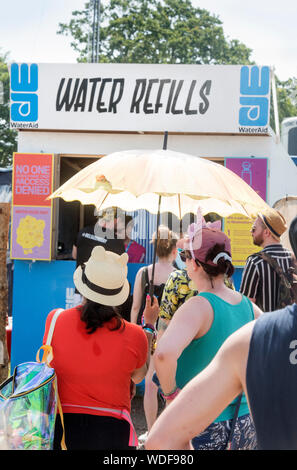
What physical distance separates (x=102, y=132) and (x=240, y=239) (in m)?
2.09

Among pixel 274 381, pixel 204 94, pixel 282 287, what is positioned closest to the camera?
pixel 274 381

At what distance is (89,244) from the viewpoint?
593 cm

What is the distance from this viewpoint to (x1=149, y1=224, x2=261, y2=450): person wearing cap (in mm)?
2514

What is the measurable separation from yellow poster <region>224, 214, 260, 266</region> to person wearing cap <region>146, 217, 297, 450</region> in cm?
538

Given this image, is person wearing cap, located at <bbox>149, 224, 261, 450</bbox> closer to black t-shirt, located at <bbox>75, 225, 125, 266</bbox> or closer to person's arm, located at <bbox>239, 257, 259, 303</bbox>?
person's arm, located at <bbox>239, 257, 259, 303</bbox>

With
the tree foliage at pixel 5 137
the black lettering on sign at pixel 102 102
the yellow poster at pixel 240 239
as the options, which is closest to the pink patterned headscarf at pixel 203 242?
the yellow poster at pixel 240 239

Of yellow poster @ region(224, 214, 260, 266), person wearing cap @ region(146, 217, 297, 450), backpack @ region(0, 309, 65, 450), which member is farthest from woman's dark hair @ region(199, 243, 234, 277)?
yellow poster @ region(224, 214, 260, 266)

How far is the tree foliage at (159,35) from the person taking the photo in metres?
36.7

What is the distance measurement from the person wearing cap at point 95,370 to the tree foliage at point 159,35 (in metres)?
34.7

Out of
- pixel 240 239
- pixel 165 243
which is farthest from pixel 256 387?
pixel 240 239

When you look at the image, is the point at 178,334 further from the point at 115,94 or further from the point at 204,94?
the point at 115,94

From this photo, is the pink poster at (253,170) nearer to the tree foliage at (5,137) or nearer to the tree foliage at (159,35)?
the tree foliage at (5,137)

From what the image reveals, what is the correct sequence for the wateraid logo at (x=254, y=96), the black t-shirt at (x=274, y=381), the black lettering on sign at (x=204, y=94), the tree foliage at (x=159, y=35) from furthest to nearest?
1. the tree foliage at (x=159, y=35)
2. the black lettering on sign at (x=204, y=94)
3. the wateraid logo at (x=254, y=96)
4. the black t-shirt at (x=274, y=381)
